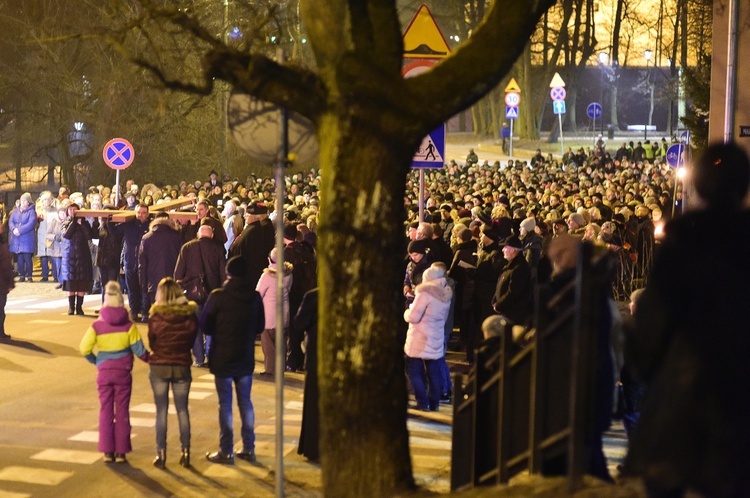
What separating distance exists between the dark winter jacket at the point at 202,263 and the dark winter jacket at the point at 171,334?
529cm

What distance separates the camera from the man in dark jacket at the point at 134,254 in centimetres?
1883

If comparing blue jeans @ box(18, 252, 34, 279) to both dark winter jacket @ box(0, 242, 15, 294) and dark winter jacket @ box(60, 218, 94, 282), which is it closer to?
dark winter jacket @ box(60, 218, 94, 282)

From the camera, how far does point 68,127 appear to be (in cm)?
3859

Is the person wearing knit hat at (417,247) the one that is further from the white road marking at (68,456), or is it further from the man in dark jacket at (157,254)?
the white road marking at (68,456)

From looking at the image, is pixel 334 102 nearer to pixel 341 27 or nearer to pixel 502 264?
pixel 341 27

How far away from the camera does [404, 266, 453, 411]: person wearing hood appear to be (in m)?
12.2

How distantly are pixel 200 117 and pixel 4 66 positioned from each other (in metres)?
7.81

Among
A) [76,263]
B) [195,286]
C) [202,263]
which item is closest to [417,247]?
[202,263]

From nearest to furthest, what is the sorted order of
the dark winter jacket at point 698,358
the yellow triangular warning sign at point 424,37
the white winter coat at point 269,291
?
1. the dark winter jacket at point 698,358
2. the yellow triangular warning sign at point 424,37
3. the white winter coat at point 269,291

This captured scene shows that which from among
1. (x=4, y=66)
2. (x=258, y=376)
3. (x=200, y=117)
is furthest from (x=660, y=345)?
(x=200, y=117)

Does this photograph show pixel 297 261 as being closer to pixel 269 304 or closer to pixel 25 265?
pixel 269 304

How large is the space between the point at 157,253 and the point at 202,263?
2.59 metres

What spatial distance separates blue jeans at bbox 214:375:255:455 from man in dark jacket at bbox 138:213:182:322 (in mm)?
7477

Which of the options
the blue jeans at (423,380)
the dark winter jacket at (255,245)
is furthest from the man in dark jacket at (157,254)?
the blue jeans at (423,380)
